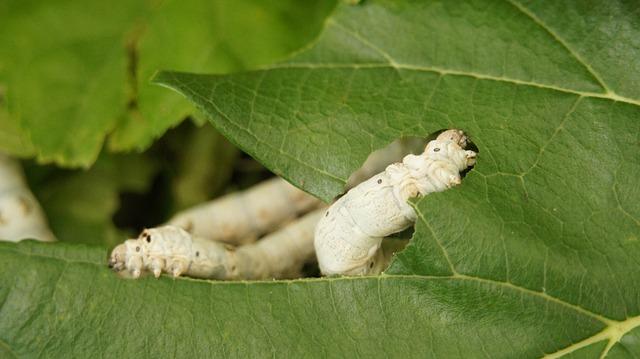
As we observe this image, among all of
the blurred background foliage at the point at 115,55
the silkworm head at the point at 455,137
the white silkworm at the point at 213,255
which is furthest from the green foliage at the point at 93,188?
the silkworm head at the point at 455,137

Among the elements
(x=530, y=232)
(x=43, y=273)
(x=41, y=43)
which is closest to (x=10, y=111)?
(x=41, y=43)

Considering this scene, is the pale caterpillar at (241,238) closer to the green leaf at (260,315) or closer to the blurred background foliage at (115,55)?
the green leaf at (260,315)

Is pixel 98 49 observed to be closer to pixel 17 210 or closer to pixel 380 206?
pixel 17 210

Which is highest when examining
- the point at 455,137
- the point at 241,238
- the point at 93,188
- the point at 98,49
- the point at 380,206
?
the point at 455,137

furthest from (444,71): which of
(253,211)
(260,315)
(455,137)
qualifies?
(253,211)

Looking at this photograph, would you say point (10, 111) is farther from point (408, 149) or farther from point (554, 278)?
point (554, 278)

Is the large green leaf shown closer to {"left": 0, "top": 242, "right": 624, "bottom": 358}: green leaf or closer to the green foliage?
{"left": 0, "top": 242, "right": 624, "bottom": 358}: green leaf
